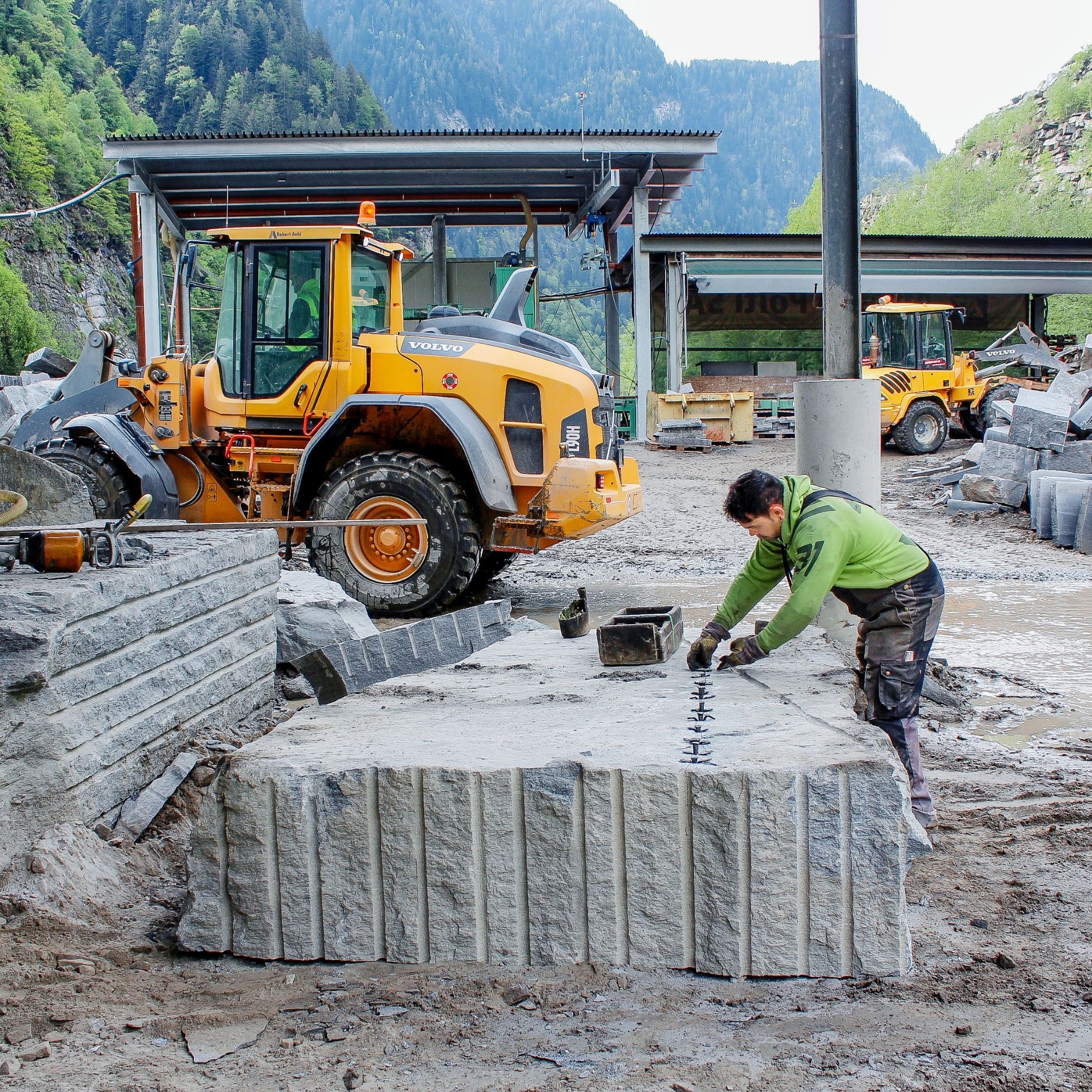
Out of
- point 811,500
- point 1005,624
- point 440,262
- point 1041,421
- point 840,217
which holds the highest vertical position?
point 440,262

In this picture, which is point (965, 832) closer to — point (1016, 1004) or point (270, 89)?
point (1016, 1004)

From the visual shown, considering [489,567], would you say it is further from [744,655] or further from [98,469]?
[744,655]

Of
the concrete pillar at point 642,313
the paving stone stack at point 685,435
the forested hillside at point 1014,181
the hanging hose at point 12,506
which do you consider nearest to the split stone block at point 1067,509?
the paving stone stack at point 685,435

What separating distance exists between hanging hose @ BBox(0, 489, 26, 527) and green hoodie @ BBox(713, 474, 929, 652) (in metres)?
2.69

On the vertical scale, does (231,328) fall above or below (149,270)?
below

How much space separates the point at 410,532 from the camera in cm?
816

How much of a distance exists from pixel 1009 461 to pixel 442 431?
7730mm

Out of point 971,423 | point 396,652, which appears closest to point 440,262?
point 971,423

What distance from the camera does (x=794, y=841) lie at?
2.76 meters

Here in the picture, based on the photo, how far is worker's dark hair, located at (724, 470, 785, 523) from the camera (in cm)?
398

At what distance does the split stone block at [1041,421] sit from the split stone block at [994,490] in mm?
503

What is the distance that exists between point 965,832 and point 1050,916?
29.3 inches

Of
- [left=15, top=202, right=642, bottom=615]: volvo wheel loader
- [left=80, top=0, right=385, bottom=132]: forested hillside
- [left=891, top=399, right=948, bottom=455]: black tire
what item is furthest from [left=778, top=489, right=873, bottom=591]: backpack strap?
[left=80, top=0, right=385, bottom=132]: forested hillside

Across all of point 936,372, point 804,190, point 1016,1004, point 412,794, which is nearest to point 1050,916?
point 1016,1004
